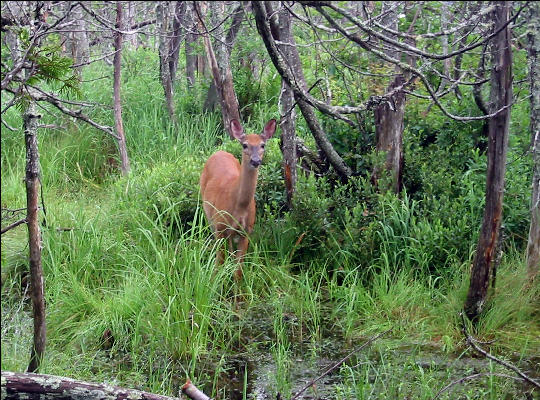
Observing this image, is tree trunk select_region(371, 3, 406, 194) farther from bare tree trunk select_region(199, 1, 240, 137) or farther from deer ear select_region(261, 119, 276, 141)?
bare tree trunk select_region(199, 1, 240, 137)

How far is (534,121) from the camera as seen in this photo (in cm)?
487

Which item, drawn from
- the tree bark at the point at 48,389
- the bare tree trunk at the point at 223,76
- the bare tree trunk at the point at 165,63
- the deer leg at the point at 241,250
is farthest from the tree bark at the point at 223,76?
the tree bark at the point at 48,389

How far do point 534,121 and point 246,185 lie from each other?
2294mm

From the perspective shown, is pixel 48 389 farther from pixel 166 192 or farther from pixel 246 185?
pixel 166 192

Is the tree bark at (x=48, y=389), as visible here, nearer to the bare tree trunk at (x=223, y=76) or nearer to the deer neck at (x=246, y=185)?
the deer neck at (x=246, y=185)

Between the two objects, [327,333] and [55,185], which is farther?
[55,185]

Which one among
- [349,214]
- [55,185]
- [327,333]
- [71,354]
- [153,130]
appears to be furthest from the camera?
[153,130]

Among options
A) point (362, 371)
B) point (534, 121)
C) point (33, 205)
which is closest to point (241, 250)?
point (362, 371)

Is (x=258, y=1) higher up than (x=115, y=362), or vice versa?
(x=258, y=1)

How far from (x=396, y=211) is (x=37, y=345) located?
311 cm

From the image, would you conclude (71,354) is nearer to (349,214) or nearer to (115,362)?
(115,362)

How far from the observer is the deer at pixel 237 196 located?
241 inches

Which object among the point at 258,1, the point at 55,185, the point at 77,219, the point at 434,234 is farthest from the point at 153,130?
the point at 258,1

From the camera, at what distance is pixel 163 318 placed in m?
4.87
